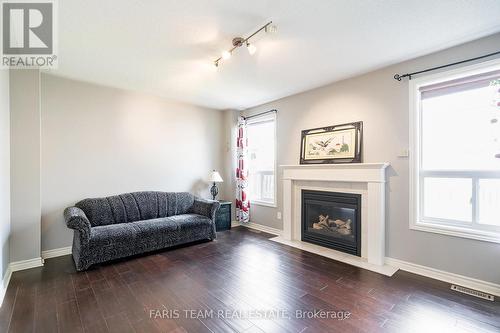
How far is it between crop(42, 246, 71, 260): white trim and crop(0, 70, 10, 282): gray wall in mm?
641

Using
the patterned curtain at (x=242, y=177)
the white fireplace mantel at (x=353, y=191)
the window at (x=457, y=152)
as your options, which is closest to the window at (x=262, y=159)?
the patterned curtain at (x=242, y=177)

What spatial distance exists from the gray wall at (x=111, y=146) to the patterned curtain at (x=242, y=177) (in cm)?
63

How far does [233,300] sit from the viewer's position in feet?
7.27

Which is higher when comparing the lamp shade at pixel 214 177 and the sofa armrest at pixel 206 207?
the lamp shade at pixel 214 177

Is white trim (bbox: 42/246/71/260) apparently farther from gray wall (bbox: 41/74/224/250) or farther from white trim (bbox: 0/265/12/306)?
white trim (bbox: 0/265/12/306)

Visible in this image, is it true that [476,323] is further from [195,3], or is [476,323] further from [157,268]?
[195,3]

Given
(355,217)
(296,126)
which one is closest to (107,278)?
(355,217)

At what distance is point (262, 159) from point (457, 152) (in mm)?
3096

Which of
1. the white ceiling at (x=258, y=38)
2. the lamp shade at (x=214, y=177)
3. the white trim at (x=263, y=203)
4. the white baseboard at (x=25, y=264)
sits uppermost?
the white ceiling at (x=258, y=38)

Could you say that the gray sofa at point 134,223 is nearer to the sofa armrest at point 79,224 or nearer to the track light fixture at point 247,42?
the sofa armrest at point 79,224

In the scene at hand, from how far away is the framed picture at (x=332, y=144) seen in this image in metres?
3.35

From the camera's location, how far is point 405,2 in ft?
6.17

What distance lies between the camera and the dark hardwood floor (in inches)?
73.4

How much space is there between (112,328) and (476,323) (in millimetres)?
2871
